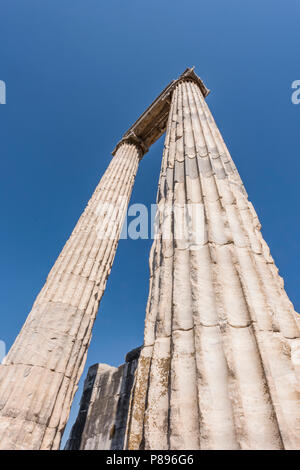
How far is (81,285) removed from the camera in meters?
8.18

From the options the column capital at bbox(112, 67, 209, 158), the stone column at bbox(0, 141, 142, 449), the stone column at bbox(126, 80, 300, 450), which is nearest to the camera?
the stone column at bbox(126, 80, 300, 450)

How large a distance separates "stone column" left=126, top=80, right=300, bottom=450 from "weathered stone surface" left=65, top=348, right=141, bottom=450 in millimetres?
7385

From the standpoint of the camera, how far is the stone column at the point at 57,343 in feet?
17.6

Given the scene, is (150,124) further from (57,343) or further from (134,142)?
(57,343)

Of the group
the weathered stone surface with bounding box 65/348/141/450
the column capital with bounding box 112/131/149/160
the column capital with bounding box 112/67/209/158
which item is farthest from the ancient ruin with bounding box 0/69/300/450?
the column capital with bounding box 112/131/149/160

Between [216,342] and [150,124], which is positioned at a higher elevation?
[150,124]

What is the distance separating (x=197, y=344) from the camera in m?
2.19

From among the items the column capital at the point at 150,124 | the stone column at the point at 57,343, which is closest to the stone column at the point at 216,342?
the stone column at the point at 57,343

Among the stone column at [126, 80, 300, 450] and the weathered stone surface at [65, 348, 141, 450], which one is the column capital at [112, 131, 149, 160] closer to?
the weathered stone surface at [65, 348, 141, 450]

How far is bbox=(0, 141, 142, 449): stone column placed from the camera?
5.36m

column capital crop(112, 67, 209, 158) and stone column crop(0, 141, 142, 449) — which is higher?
column capital crop(112, 67, 209, 158)

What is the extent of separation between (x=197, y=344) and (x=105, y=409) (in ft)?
29.7

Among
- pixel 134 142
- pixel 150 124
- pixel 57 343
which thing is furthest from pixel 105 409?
pixel 150 124
